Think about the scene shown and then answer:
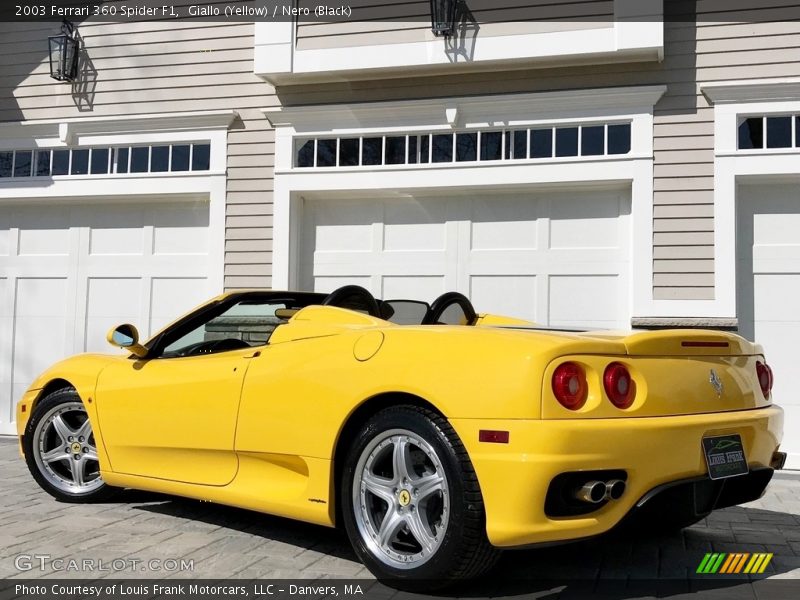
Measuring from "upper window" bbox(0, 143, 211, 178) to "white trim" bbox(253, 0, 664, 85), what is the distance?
1.18m

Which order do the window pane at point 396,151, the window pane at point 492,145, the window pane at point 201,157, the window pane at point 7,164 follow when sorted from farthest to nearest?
the window pane at point 7,164
the window pane at point 201,157
the window pane at point 396,151
the window pane at point 492,145

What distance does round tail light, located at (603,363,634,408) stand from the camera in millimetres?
2799

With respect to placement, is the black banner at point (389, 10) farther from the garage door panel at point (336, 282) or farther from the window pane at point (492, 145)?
the garage door panel at point (336, 282)

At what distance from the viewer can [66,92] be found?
8312 millimetres

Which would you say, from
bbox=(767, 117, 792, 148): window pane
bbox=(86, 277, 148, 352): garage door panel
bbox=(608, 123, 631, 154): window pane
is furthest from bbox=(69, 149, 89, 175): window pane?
bbox=(767, 117, 792, 148): window pane

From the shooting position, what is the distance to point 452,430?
9.43ft

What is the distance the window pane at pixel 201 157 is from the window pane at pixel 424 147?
212 centimetres

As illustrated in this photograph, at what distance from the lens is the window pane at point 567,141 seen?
278 inches

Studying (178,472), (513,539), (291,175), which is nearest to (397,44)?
(291,175)

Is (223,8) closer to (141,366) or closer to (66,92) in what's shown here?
(66,92)

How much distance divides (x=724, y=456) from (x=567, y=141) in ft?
14.9

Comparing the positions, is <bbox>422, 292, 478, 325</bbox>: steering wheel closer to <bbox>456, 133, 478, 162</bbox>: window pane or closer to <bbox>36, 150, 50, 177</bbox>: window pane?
<bbox>456, 133, 478, 162</bbox>: window pane

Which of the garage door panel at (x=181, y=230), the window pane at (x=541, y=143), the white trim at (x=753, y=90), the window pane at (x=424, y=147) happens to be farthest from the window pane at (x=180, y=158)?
the white trim at (x=753, y=90)

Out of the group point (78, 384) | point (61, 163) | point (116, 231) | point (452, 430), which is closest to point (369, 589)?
point (452, 430)
